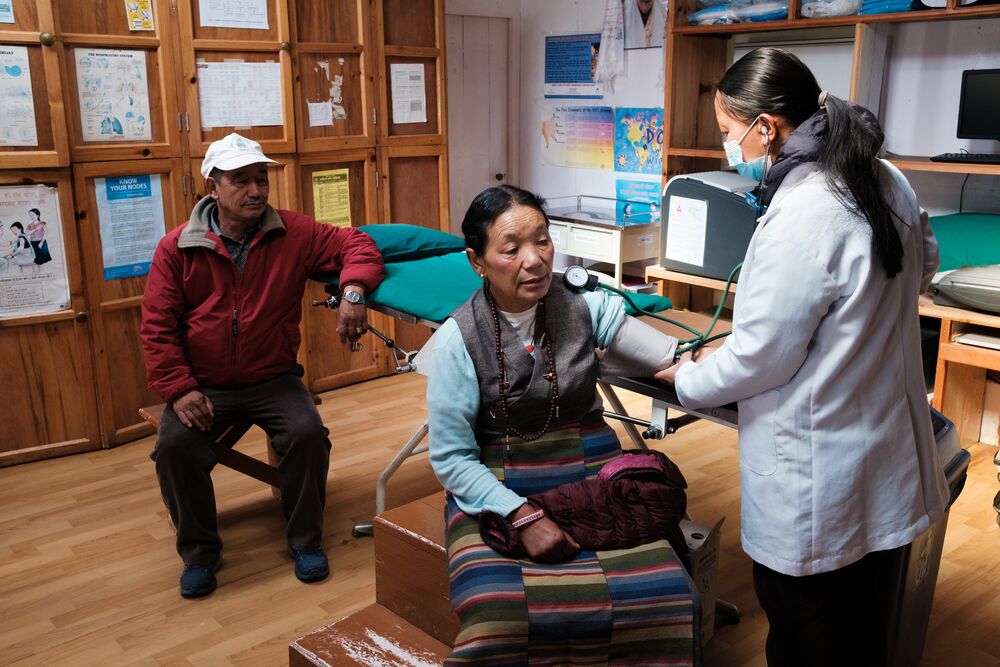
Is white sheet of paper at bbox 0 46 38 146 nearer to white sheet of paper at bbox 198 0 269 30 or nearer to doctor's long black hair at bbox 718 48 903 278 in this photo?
white sheet of paper at bbox 198 0 269 30

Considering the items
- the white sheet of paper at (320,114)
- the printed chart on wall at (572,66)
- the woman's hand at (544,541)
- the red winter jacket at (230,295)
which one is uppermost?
the printed chart on wall at (572,66)

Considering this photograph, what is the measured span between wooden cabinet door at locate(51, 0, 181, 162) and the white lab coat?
105 inches

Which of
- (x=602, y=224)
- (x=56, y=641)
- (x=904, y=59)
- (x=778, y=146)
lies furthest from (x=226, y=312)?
(x=904, y=59)

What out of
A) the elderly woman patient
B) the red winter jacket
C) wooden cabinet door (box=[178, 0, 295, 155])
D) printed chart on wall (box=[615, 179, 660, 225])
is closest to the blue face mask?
the elderly woman patient

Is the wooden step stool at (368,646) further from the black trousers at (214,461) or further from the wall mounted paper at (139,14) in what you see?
the wall mounted paper at (139,14)

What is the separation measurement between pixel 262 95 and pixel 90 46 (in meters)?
0.68

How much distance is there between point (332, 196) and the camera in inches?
161

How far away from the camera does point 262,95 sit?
3.77 meters

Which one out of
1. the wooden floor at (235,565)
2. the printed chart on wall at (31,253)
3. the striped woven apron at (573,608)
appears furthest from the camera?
the printed chart on wall at (31,253)

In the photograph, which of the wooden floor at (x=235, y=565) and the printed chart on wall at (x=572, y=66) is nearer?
the wooden floor at (x=235, y=565)

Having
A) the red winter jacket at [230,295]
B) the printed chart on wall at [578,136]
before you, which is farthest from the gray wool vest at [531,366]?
the printed chart on wall at [578,136]

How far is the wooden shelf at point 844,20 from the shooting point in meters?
3.29

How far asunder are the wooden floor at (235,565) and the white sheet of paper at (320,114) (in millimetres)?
1334

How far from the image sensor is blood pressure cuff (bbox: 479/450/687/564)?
1727 mm
